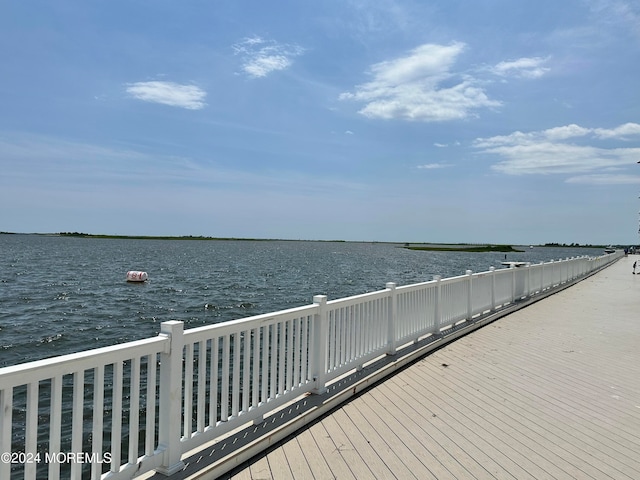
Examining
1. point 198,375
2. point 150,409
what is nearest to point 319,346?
point 198,375

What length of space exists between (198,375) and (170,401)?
28 cm

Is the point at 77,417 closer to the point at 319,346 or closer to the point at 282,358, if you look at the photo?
the point at 282,358

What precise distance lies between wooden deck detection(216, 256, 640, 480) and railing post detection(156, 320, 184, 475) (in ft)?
1.60

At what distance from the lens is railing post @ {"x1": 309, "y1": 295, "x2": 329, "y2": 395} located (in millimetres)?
4867

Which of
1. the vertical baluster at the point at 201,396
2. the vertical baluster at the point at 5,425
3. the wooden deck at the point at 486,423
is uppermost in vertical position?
the vertical baluster at the point at 5,425

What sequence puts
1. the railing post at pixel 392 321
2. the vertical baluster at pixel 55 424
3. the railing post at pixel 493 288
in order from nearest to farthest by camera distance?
the vertical baluster at pixel 55 424
the railing post at pixel 392 321
the railing post at pixel 493 288

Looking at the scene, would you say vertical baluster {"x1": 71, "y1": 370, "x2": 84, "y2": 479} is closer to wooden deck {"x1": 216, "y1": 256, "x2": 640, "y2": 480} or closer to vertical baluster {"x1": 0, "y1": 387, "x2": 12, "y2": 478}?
vertical baluster {"x1": 0, "y1": 387, "x2": 12, "y2": 478}

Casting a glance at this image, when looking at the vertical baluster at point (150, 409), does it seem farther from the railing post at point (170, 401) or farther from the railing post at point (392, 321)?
the railing post at point (392, 321)

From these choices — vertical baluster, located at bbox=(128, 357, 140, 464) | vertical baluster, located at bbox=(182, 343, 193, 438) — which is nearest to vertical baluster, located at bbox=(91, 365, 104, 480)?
vertical baluster, located at bbox=(128, 357, 140, 464)

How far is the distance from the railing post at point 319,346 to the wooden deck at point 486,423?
38cm

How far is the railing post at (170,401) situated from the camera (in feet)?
10.5

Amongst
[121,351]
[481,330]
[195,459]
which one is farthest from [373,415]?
[481,330]

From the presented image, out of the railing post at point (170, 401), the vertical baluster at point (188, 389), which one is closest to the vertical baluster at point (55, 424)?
the railing post at point (170, 401)

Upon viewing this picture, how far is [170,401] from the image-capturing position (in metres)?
3.23
